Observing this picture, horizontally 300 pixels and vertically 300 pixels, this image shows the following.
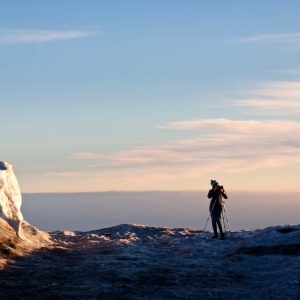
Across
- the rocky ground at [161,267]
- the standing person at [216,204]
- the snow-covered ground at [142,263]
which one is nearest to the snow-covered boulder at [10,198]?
the snow-covered ground at [142,263]

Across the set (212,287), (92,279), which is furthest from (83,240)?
(212,287)

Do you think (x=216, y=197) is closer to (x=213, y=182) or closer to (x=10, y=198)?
(x=213, y=182)

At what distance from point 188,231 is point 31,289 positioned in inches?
683

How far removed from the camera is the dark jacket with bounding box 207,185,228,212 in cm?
3325

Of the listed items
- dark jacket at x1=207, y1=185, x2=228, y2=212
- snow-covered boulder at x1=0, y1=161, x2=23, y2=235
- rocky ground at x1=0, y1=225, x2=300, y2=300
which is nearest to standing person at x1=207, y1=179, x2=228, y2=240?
dark jacket at x1=207, y1=185, x2=228, y2=212

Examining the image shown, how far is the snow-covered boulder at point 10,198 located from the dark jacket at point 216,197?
32.7 feet

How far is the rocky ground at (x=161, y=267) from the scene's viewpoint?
21.6m

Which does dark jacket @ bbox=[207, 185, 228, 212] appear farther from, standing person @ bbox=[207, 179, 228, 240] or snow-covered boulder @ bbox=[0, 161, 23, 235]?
snow-covered boulder @ bbox=[0, 161, 23, 235]

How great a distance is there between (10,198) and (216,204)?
10628 millimetres

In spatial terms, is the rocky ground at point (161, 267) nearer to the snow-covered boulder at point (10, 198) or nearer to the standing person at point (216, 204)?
the standing person at point (216, 204)

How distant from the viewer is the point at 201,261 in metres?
27.8

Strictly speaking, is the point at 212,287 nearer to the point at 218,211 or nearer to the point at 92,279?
the point at 92,279

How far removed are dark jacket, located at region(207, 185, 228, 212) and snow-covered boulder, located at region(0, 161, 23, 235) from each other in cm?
997

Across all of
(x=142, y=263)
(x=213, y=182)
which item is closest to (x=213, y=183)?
(x=213, y=182)
